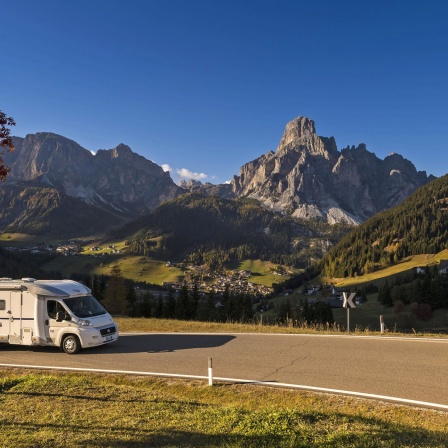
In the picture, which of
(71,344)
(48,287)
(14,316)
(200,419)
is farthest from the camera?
(14,316)

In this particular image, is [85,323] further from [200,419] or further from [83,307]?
[200,419]

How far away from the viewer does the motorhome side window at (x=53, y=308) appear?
59.4ft

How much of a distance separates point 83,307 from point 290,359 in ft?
33.3

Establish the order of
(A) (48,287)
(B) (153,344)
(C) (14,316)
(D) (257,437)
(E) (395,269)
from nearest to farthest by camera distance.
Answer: (D) (257,437) → (A) (48,287) → (C) (14,316) → (B) (153,344) → (E) (395,269)

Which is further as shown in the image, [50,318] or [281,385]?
[50,318]

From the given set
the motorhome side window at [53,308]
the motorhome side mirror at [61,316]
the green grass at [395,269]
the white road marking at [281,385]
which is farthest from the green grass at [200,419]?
the green grass at [395,269]

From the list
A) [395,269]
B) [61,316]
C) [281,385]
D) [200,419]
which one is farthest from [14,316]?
[395,269]

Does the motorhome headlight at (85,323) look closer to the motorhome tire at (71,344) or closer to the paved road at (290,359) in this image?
the motorhome tire at (71,344)

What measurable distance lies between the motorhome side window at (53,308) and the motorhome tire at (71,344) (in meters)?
1.22

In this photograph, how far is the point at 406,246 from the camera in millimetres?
191250

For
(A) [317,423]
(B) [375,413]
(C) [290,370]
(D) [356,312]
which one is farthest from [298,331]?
(D) [356,312]

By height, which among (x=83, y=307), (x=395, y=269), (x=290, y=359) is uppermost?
(x=395, y=269)

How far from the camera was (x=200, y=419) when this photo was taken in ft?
28.8

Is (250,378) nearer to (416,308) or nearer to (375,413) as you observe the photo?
(375,413)
